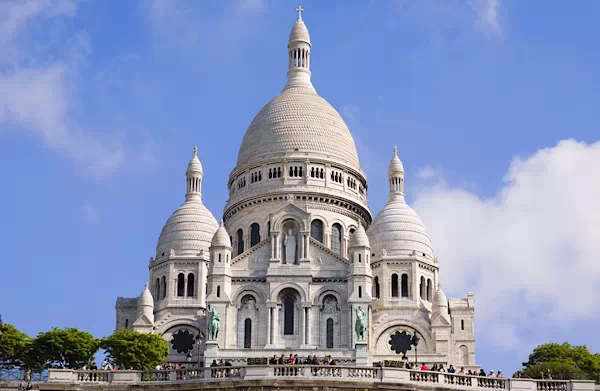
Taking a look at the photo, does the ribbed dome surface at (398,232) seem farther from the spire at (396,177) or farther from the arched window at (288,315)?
the arched window at (288,315)

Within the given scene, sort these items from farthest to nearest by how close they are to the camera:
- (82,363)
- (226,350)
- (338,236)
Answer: (338,236), (226,350), (82,363)

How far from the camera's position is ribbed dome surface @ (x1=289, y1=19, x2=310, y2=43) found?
135 meters

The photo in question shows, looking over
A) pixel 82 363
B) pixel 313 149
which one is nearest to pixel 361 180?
pixel 313 149

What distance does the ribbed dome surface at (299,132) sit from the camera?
12256 centimetres

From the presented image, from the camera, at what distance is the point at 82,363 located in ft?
276

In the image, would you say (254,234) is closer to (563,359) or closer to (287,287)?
(287,287)

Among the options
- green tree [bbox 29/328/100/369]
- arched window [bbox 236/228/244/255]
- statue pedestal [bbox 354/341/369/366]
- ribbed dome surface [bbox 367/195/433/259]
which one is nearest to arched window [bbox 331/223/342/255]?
ribbed dome surface [bbox 367/195/433/259]

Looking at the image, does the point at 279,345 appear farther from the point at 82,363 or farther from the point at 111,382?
the point at 111,382

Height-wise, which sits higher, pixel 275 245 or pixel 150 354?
pixel 275 245

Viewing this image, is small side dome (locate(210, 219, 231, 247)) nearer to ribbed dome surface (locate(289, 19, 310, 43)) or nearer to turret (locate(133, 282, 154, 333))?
turret (locate(133, 282, 154, 333))

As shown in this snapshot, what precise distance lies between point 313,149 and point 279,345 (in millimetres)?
23889

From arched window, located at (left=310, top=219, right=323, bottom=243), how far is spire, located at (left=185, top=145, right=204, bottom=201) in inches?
525

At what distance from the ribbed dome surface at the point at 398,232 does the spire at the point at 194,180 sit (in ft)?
58.1

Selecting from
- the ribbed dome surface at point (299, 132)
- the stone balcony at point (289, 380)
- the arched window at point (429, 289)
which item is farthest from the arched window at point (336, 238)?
the stone balcony at point (289, 380)
